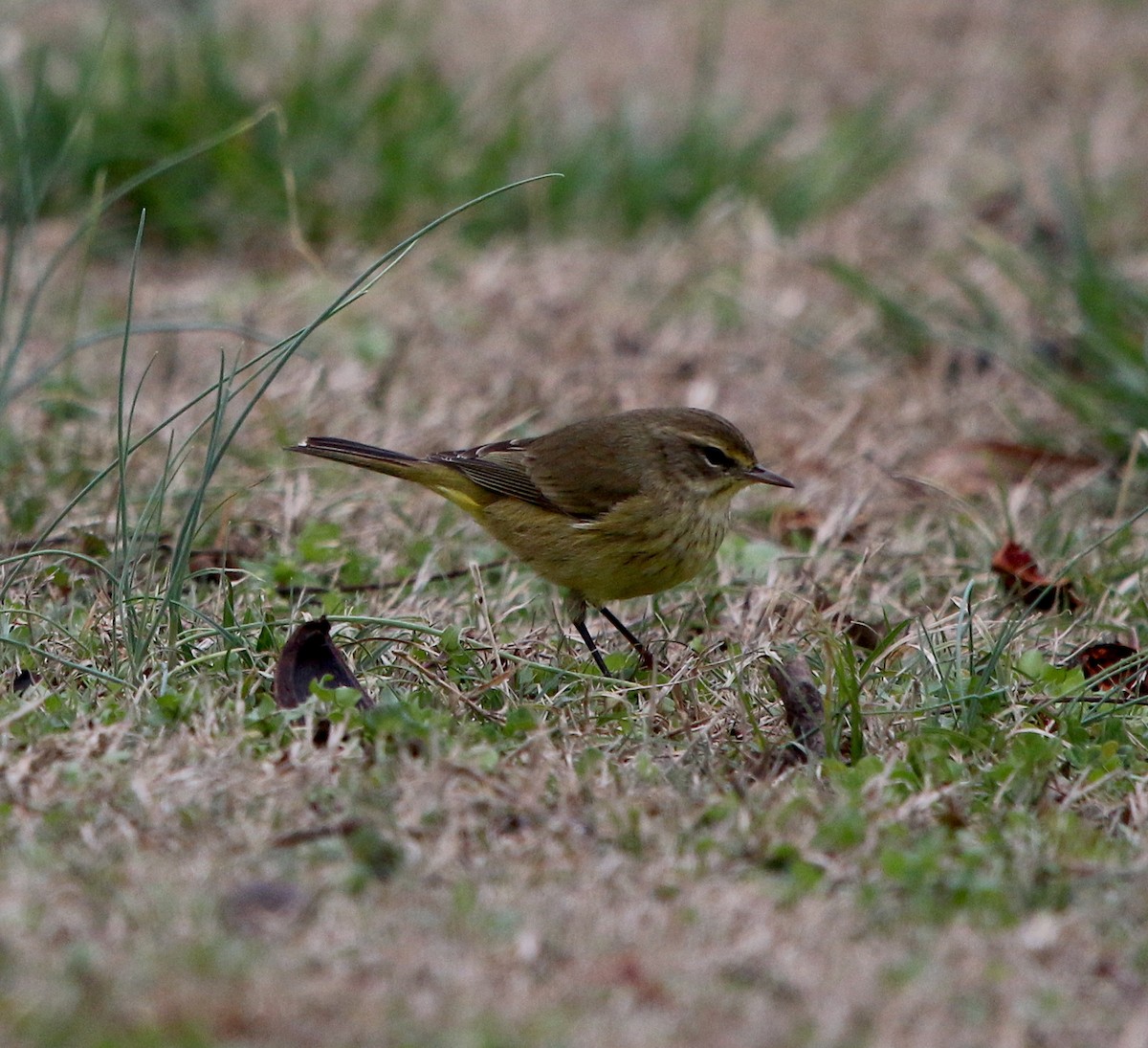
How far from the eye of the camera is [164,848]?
10.4 feet

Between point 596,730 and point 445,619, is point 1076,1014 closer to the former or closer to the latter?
point 596,730

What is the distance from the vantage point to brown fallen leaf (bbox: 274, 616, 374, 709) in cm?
391

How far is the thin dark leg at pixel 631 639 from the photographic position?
14.7 ft

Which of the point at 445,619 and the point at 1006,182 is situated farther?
the point at 1006,182

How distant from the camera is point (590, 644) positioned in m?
4.67

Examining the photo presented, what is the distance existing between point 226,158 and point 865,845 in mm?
5822

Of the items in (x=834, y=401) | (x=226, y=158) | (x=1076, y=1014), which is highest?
(x=226, y=158)

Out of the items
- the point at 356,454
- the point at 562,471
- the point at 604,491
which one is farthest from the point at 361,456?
the point at 604,491

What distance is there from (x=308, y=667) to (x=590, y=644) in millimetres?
978

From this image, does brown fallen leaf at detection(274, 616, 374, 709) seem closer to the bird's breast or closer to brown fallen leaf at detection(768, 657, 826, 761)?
brown fallen leaf at detection(768, 657, 826, 761)

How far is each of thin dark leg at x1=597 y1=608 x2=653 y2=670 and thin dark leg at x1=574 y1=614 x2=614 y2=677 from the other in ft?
0.31

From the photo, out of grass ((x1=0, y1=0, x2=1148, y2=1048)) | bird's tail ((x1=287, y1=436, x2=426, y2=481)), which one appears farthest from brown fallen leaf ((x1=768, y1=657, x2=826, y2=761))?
bird's tail ((x1=287, y1=436, x2=426, y2=481))

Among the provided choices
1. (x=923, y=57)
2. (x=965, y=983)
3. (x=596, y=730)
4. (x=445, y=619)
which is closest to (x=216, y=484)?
(x=445, y=619)

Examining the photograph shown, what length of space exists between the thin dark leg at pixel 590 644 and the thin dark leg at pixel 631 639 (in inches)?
3.7
